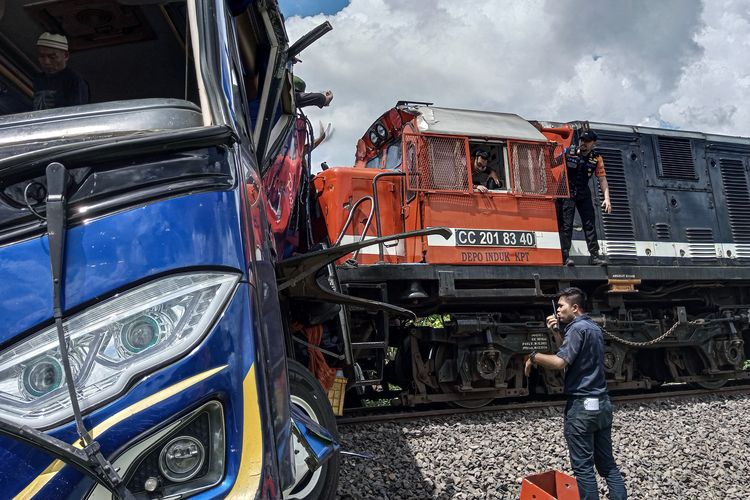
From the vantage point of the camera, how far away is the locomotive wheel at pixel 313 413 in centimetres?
287

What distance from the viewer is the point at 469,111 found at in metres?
7.45

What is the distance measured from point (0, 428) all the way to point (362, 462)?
3.55m

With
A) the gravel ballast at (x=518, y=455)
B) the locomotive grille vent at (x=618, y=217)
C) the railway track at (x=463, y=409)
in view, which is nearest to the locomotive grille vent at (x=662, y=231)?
the locomotive grille vent at (x=618, y=217)

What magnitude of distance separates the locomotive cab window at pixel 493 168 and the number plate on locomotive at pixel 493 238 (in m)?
0.55

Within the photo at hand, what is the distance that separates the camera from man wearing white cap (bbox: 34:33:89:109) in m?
2.37

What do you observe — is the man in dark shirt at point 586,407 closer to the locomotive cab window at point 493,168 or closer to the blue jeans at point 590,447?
the blue jeans at point 590,447

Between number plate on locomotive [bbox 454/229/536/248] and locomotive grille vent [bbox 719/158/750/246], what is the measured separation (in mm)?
4253

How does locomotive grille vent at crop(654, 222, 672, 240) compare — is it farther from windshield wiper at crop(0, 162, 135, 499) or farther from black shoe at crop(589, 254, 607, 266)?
windshield wiper at crop(0, 162, 135, 499)

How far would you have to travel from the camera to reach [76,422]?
125 centimetres

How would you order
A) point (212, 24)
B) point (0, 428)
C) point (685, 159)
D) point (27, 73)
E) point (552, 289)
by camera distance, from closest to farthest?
1. point (0, 428)
2. point (212, 24)
3. point (27, 73)
4. point (552, 289)
5. point (685, 159)

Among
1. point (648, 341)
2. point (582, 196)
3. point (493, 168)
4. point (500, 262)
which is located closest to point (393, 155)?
point (493, 168)

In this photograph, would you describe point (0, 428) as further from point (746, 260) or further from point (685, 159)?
point (746, 260)

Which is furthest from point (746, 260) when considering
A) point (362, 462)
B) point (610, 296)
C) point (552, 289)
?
point (362, 462)

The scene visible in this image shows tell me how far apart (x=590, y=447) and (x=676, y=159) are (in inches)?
252
